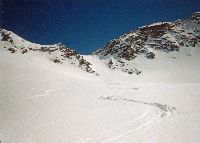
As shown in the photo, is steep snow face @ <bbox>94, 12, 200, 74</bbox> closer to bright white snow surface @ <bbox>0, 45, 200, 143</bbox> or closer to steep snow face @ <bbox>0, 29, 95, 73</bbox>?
steep snow face @ <bbox>0, 29, 95, 73</bbox>

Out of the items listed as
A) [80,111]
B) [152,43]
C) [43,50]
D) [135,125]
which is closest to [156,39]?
[152,43]

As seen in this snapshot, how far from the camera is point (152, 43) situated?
56125mm

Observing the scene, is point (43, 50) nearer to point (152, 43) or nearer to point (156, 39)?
point (152, 43)

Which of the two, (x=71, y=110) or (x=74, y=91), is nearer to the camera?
(x=71, y=110)

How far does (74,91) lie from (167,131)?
38.3 ft

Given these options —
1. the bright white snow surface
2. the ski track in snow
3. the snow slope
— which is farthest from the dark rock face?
Answer: the ski track in snow

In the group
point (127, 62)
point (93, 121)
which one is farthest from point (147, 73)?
point (93, 121)

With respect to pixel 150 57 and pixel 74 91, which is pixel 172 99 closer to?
pixel 74 91

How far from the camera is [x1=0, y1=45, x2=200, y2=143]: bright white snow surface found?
512 inches

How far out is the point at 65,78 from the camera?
92.9ft

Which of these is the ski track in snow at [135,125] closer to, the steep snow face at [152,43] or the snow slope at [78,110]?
the snow slope at [78,110]

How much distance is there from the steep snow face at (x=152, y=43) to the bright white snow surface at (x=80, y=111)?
2094cm

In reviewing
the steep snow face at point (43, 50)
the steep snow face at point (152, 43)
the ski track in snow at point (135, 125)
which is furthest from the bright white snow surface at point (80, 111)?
the steep snow face at point (152, 43)

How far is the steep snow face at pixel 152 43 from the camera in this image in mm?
50375
